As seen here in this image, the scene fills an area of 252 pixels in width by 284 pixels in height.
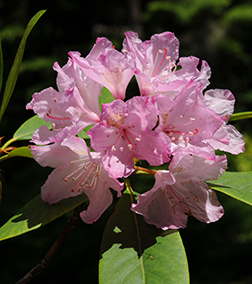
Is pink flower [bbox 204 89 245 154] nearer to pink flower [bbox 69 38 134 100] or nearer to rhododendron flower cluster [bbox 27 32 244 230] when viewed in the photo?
rhododendron flower cluster [bbox 27 32 244 230]

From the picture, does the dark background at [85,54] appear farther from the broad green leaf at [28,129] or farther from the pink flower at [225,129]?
the pink flower at [225,129]

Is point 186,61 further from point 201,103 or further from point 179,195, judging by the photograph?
point 179,195

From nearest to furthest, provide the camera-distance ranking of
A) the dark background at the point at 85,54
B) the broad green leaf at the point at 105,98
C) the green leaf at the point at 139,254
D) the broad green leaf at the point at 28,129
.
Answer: the green leaf at the point at 139,254, the broad green leaf at the point at 105,98, the broad green leaf at the point at 28,129, the dark background at the point at 85,54

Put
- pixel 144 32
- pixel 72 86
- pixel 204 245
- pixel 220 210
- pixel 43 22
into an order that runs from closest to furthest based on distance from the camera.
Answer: pixel 72 86
pixel 220 210
pixel 204 245
pixel 43 22
pixel 144 32

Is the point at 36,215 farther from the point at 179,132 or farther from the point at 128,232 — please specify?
the point at 179,132

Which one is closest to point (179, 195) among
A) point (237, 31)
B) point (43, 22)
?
point (43, 22)

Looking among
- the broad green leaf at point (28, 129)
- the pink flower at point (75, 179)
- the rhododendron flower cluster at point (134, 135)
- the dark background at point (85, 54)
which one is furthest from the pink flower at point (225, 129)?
the dark background at point (85, 54)

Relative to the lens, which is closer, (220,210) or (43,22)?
(220,210)
